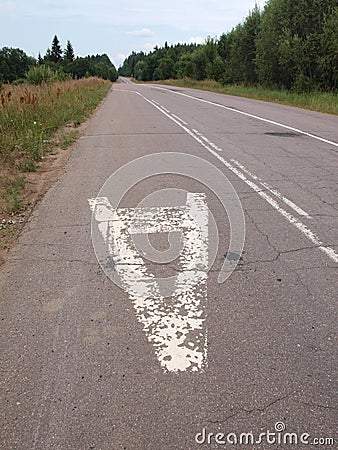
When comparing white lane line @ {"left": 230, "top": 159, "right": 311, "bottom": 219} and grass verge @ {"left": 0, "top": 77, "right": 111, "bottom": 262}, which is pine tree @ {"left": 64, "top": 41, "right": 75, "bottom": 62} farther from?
white lane line @ {"left": 230, "top": 159, "right": 311, "bottom": 219}

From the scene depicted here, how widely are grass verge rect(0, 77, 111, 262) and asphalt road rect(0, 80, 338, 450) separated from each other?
1.25 feet

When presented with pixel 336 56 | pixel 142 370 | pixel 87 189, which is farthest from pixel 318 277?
pixel 336 56

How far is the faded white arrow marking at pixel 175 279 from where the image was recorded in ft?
9.34

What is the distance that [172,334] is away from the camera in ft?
9.75

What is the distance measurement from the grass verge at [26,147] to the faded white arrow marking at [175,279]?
42.7 inches

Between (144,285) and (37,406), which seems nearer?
(37,406)

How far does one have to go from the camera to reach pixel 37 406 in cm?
235

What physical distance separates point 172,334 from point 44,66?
82.8 feet

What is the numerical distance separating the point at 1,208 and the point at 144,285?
291cm

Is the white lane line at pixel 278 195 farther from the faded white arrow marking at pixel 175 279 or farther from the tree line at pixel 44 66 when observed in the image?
the tree line at pixel 44 66

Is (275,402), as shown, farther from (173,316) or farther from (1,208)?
(1,208)

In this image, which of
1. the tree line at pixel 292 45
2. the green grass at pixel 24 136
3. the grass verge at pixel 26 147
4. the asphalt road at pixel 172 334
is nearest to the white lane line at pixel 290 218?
the asphalt road at pixel 172 334
